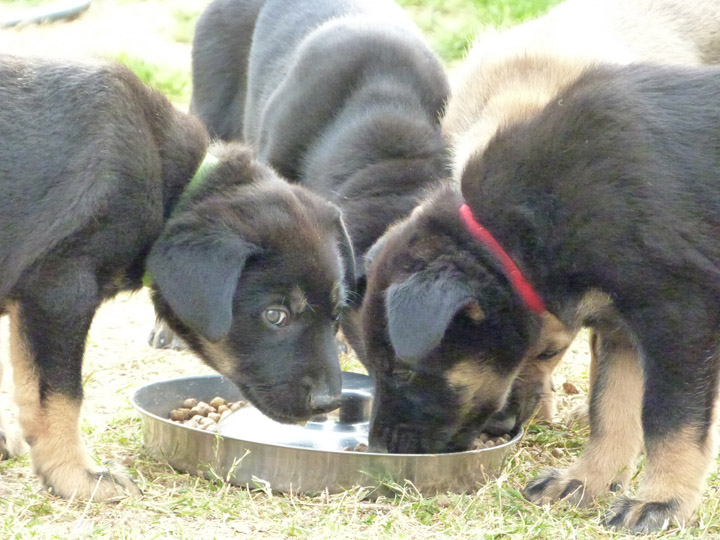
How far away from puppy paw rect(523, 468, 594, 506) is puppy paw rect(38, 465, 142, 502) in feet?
5.24

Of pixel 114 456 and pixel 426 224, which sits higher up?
pixel 426 224

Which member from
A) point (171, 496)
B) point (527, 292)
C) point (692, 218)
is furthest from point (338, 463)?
point (692, 218)

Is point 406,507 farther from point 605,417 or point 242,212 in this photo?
point 242,212

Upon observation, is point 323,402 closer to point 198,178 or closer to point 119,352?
point 198,178

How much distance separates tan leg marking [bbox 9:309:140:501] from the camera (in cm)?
406

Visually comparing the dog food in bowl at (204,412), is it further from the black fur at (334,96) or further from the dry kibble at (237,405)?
the black fur at (334,96)

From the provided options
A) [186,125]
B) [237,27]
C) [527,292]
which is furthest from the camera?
[237,27]

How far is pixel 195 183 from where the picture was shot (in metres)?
4.42

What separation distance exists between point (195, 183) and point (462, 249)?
109 centimetres

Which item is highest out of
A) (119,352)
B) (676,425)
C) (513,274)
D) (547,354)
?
(513,274)

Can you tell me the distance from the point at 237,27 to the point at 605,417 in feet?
14.9

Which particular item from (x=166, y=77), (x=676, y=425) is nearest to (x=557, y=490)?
(x=676, y=425)

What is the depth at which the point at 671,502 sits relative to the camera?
162 inches

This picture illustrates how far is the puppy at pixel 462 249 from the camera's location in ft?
13.3
